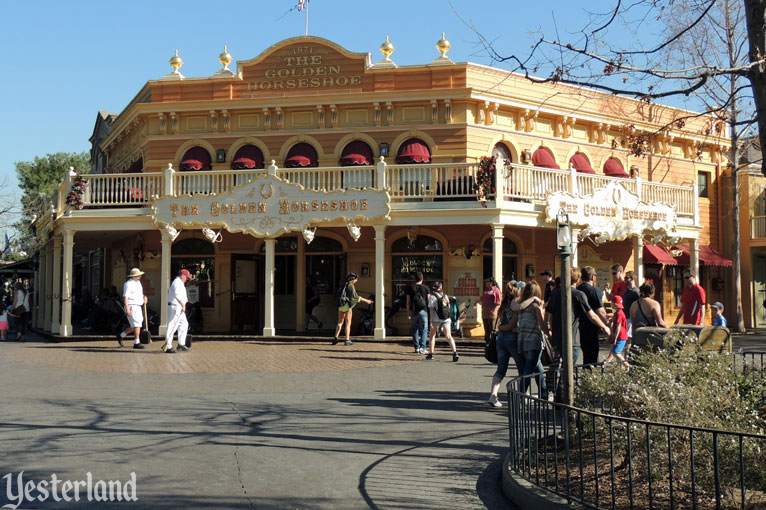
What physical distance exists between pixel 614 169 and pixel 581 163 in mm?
1732

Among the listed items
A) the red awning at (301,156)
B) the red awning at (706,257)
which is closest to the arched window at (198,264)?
the red awning at (301,156)

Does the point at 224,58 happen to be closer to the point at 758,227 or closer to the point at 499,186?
the point at 499,186

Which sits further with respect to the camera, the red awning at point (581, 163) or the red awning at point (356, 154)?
the red awning at point (581, 163)

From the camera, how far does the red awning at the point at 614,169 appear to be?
24619mm

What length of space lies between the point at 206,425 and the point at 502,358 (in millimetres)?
3808

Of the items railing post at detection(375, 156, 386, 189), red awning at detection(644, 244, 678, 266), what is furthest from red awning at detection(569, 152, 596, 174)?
railing post at detection(375, 156, 386, 189)

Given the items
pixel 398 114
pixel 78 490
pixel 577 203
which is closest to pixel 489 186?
pixel 577 203

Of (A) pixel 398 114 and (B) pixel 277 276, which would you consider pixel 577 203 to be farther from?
(B) pixel 277 276

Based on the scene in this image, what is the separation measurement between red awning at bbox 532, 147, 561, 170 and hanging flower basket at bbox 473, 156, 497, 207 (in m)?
4.25

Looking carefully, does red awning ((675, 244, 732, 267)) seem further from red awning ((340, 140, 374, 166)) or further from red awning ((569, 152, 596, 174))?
red awning ((340, 140, 374, 166))

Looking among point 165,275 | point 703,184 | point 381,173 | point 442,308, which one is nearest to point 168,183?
point 165,275

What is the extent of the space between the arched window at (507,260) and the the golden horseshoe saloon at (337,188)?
0.18 ft

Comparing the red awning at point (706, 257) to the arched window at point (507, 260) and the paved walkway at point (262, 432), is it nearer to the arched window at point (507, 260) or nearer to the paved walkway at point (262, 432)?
the arched window at point (507, 260)


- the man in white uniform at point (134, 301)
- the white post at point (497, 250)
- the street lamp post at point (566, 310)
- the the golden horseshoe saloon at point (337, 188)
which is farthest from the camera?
the the golden horseshoe saloon at point (337, 188)
